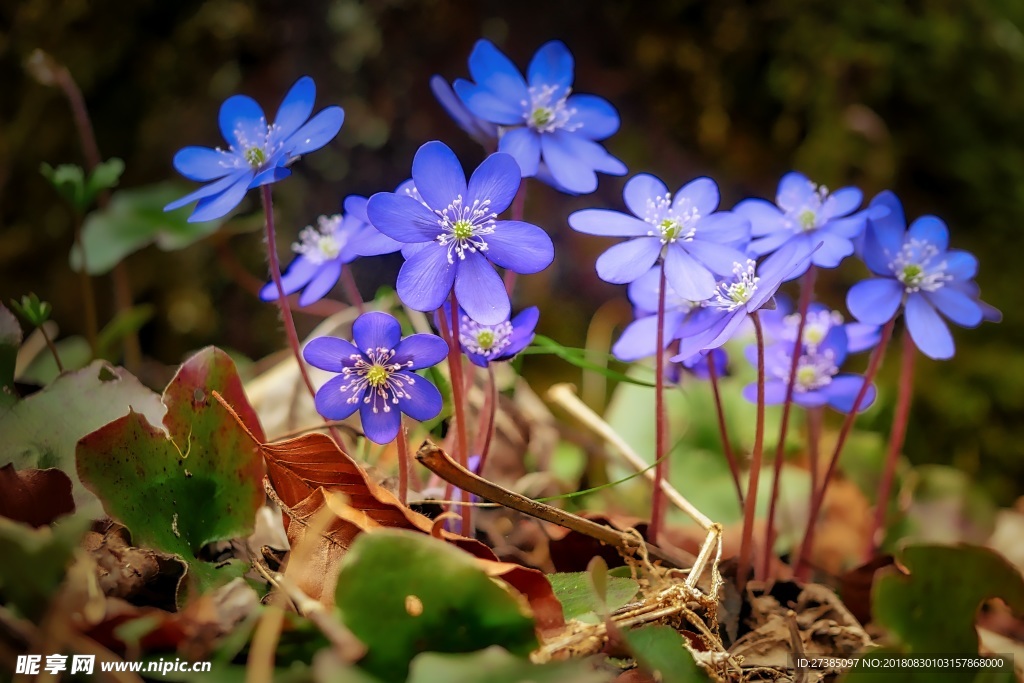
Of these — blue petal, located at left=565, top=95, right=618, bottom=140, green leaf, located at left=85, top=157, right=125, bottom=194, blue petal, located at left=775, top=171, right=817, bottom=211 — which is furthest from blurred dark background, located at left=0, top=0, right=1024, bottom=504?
blue petal, located at left=775, top=171, right=817, bottom=211

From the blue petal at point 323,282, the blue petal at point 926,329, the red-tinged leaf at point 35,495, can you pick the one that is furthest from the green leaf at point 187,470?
the blue petal at point 926,329

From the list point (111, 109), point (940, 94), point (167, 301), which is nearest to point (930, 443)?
point (940, 94)

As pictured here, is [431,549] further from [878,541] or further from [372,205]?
[878,541]

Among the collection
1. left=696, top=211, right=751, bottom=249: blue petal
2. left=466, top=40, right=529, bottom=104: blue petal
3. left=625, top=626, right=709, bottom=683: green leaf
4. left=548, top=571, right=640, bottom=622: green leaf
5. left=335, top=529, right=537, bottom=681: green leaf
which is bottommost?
left=625, top=626, right=709, bottom=683: green leaf

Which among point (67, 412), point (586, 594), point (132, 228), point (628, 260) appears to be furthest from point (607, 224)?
point (132, 228)

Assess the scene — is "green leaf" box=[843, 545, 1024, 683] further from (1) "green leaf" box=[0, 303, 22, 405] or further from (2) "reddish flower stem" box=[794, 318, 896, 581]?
(1) "green leaf" box=[0, 303, 22, 405]
